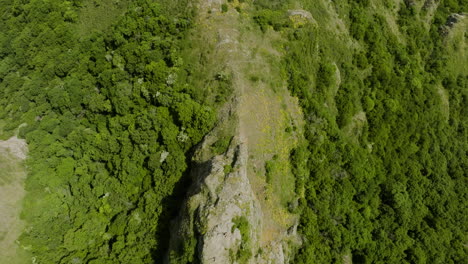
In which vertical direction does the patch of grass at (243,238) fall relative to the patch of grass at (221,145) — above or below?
below

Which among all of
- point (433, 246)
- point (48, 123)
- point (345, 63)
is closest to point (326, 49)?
point (345, 63)

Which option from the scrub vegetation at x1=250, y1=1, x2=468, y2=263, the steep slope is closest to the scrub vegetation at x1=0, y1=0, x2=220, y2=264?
the steep slope

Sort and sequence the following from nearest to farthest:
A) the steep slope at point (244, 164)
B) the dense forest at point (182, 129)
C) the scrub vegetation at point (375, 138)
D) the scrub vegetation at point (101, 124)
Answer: the steep slope at point (244, 164) < the scrub vegetation at point (101, 124) < the dense forest at point (182, 129) < the scrub vegetation at point (375, 138)

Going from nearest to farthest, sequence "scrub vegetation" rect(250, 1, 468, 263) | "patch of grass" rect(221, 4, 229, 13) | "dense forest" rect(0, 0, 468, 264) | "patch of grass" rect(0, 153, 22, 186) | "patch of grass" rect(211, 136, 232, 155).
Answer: "patch of grass" rect(211, 136, 232, 155)
"dense forest" rect(0, 0, 468, 264)
"scrub vegetation" rect(250, 1, 468, 263)
"patch of grass" rect(221, 4, 229, 13)
"patch of grass" rect(0, 153, 22, 186)

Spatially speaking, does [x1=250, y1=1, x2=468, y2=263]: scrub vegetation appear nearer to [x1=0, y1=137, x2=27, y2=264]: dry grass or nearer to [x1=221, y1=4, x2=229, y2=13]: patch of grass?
[x1=221, y1=4, x2=229, y2=13]: patch of grass

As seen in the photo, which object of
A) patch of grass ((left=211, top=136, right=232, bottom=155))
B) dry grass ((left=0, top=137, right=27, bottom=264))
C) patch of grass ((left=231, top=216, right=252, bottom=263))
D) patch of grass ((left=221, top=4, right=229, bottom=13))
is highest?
patch of grass ((left=221, top=4, right=229, bottom=13))

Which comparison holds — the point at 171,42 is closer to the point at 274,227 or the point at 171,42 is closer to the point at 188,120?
the point at 188,120

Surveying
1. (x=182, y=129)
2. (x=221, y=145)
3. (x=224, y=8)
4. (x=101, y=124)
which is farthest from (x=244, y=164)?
(x=101, y=124)

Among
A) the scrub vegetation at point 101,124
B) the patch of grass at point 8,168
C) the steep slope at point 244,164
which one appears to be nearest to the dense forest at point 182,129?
the scrub vegetation at point 101,124

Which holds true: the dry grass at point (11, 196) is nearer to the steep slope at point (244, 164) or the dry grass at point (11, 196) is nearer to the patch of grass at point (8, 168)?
the patch of grass at point (8, 168)
